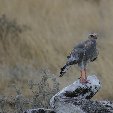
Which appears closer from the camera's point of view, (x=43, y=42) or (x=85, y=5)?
(x=43, y=42)

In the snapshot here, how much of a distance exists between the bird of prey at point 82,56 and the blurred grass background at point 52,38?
21.7 ft

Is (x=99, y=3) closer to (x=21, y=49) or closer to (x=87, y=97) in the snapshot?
(x=21, y=49)

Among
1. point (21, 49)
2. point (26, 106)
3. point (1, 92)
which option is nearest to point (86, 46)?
point (26, 106)

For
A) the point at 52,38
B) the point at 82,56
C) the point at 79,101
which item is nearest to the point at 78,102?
the point at 79,101

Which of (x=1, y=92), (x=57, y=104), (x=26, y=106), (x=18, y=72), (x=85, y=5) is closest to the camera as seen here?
(x=57, y=104)

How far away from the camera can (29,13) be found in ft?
63.8

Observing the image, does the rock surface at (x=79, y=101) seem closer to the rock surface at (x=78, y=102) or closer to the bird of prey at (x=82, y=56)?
the rock surface at (x=78, y=102)

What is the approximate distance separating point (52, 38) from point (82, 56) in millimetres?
9047

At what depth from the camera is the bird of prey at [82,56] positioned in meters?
9.35

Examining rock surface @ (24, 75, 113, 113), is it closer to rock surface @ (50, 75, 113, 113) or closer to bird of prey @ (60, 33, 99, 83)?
rock surface @ (50, 75, 113, 113)

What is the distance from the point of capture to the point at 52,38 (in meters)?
18.5

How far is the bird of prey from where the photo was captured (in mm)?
9352

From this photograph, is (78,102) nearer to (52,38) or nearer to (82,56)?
(82,56)

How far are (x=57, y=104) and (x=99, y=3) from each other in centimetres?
1177
